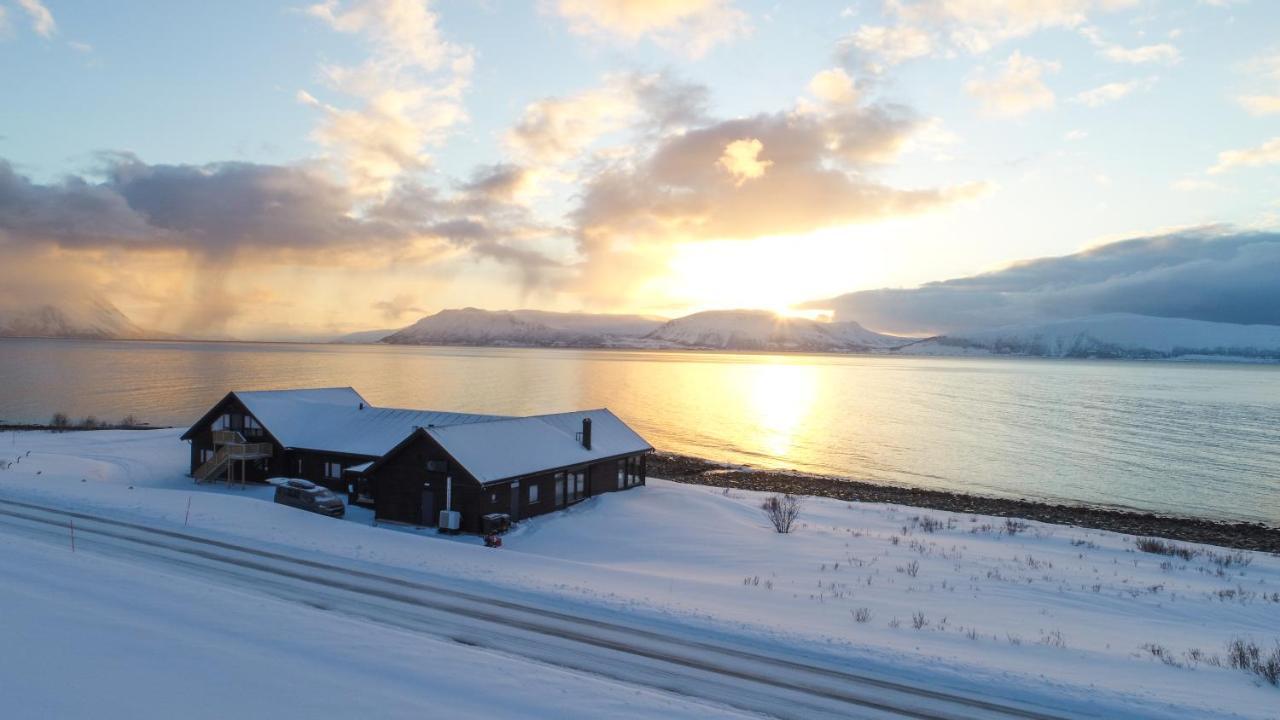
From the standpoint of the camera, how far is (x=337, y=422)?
42.5 m

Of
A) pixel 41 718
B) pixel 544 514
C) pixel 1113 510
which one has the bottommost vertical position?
pixel 1113 510

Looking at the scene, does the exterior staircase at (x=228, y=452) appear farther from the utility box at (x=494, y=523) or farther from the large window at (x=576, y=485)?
the large window at (x=576, y=485)

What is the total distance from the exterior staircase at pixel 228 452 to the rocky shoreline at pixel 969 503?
2834cm

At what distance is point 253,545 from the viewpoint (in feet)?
78.2

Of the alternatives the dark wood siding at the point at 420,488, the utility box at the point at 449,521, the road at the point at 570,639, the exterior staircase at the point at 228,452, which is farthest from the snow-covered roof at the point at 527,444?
the exterior staircase at the point at 228,452

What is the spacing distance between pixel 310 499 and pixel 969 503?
4314 centimetres

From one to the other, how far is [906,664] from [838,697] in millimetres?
2475

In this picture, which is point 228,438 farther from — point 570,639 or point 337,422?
point 570,639

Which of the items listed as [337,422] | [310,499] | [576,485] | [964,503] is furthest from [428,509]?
[964,503]

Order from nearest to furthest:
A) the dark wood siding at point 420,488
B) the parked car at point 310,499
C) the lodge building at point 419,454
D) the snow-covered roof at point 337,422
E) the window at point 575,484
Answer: the dark wood siding at point 420,488 < the lodge building at point 419,454 < the parked car at point 310,499 < the window at point 575,484 < the snow-covered roof at point 337,422

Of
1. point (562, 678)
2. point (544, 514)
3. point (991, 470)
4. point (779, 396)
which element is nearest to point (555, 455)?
point (544, 514)

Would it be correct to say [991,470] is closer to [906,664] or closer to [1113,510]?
[1113,510]

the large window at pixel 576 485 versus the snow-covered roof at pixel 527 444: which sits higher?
the snow-covered roof at pixel 527 444

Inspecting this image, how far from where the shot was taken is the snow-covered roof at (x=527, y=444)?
105ft
